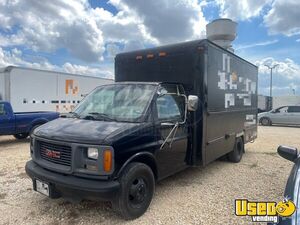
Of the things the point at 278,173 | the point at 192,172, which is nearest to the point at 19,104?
the point at 192,172

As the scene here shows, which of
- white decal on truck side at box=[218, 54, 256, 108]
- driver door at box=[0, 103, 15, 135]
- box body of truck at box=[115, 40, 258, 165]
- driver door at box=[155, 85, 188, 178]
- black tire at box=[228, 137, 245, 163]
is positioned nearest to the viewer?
driver door at box=[155, 85, 188, 178]

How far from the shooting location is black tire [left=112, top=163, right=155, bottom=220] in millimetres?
3734

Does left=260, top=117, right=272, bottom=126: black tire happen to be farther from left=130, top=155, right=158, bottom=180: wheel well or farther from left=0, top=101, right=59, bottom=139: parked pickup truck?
left=130, top=155, right=158, bottom=180: wheel well

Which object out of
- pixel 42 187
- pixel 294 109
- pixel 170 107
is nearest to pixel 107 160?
pixel 42 187

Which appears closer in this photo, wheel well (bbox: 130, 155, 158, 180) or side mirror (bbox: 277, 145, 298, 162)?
side mirror (bbox: 277, 145, 298, 162)

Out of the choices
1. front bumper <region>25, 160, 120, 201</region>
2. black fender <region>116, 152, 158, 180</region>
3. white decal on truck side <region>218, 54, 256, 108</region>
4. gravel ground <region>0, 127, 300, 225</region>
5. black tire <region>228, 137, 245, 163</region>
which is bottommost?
gravel ground <region>0, 127, 300, 225</region>

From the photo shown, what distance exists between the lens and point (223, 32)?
36.7 feet

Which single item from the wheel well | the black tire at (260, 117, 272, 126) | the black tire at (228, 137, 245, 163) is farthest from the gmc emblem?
the black tire at (260, 117, 272, 126)

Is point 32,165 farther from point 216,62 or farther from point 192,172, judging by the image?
point 216,62

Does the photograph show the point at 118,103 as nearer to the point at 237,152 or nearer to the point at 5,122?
the point at 237,152

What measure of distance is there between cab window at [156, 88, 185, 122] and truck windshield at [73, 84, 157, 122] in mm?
256

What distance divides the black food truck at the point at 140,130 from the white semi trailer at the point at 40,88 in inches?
275

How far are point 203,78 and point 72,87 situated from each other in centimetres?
1066

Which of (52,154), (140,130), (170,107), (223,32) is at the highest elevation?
(223,32)
